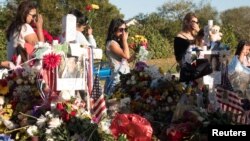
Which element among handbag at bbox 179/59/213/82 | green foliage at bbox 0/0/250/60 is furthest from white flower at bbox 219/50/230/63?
green foliage at bbox 0/0/250/60

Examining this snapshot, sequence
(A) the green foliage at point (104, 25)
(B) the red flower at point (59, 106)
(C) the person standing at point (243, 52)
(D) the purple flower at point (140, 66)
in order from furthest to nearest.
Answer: (A) the green foliage at point (104, 25)
(C) the person standing at point (243, 52)
(D) the purple flower at point (140, 66)
(B) the red flower at point (59, 106)

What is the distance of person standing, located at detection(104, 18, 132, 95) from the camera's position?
6.80 m

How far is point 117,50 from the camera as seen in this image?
6.77 m

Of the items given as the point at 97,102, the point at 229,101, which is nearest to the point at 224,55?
the point at 229,101

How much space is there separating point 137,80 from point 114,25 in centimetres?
84

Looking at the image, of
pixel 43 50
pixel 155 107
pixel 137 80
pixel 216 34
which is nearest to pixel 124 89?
pixel 137 80

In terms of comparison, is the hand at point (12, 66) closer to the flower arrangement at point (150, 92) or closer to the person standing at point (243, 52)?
the flower arrangement at point (150, 92)

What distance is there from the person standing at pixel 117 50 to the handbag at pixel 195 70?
43.7 inches

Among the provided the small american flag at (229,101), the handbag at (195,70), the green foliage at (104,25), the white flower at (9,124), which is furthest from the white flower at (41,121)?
the green foliage at (104,25)

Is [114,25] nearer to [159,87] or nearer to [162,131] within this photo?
[159,87]

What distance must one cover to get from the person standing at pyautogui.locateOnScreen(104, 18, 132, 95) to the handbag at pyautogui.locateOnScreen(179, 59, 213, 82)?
111 centimetres

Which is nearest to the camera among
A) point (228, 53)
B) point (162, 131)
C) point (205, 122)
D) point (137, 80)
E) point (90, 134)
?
point (90, 134)

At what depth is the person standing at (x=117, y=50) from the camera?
6.80m

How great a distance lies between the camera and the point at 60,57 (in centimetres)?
483
